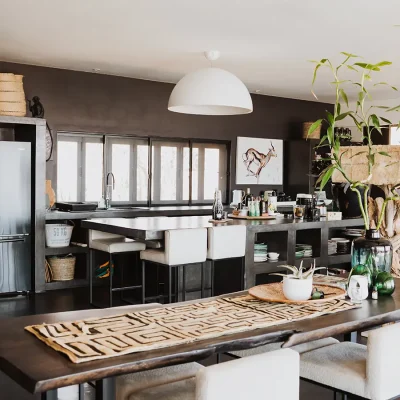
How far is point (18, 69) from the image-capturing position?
714 cm

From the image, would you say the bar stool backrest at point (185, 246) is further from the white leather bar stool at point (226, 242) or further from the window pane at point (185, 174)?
the window pane at point (185, 174)

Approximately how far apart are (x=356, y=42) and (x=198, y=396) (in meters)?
4.82

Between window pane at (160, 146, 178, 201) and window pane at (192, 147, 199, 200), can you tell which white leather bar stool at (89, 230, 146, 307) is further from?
window pane at (192, 147, 199, 200)

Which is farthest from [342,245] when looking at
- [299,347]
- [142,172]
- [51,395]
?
[51,395]

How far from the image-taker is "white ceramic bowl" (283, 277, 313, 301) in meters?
2.58

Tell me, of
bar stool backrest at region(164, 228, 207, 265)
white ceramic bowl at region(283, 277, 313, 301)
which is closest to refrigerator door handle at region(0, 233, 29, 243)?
bar stool backrest at region(164, 228, 207, 265)

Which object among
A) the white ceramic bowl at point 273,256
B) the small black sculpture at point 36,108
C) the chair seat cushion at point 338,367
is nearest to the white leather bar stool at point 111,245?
the white ceramic bowl at point 273,256

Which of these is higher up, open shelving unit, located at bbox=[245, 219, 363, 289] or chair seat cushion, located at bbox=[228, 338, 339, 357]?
open shelving unit, located at bbox=[245, 219, 363, 289]

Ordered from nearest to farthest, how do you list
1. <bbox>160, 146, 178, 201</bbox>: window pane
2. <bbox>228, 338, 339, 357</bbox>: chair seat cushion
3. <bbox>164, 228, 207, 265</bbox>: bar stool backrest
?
<bbox>228, 338, 339, 357</bbox>: chair seat cushion, <bbox>164, 228, 207, 265</bbox>: bar stool backrest, <bbox>160, 146, 178, 201</bbox>: window pane

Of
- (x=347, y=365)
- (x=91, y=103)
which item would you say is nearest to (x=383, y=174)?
(x=347, y=365)

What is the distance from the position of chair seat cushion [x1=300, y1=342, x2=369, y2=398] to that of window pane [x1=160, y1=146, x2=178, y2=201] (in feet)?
19.3

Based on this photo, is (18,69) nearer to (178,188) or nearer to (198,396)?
(178,188)

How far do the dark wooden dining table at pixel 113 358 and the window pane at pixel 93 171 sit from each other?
5.43m

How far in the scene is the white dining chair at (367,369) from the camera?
2316 mm
